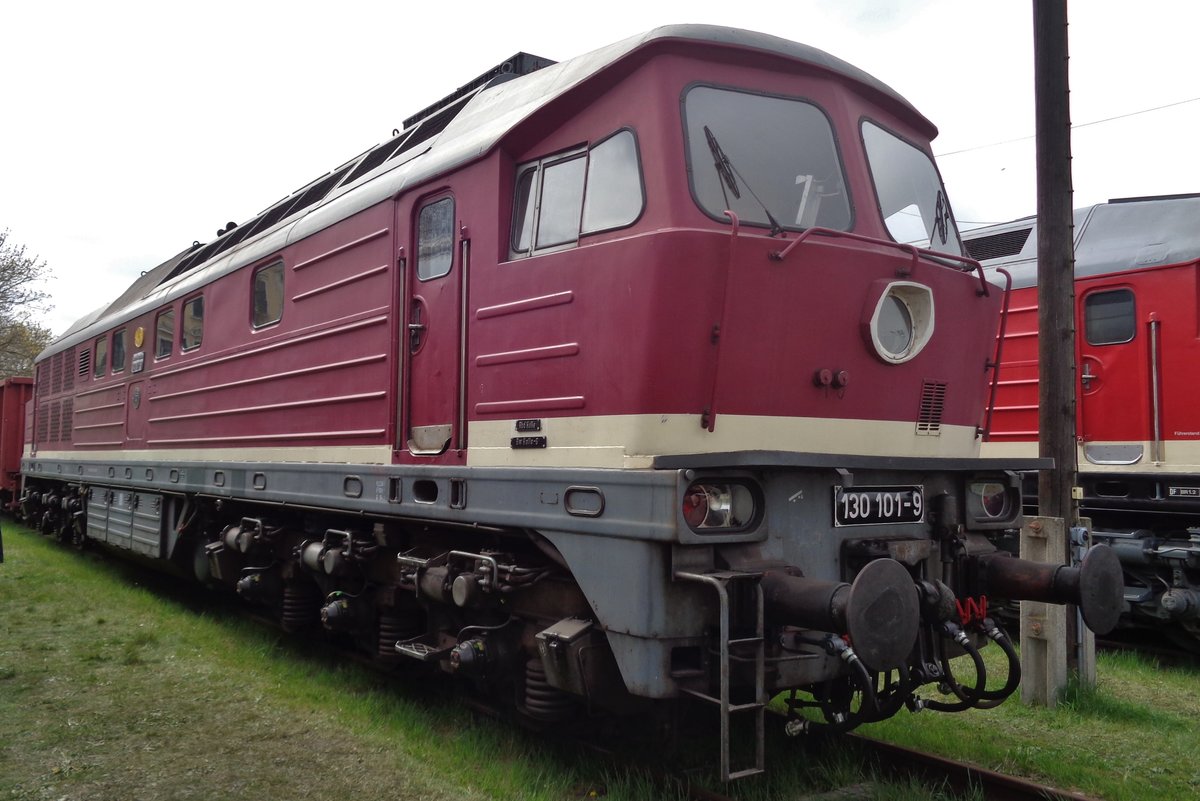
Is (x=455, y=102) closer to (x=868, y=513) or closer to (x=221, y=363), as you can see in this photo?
(x=221, y=363)

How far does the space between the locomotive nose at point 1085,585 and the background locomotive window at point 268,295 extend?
5147mm

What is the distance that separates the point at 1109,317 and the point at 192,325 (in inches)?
319

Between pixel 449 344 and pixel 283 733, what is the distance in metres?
2.42

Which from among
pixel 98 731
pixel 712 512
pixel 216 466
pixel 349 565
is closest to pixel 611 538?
pixel 712 512

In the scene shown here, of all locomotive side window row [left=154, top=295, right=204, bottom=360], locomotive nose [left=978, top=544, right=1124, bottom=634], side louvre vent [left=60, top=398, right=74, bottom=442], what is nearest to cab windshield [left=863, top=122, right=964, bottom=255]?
locomotive nose [left=978, top=544, right=1124, bottom=634]

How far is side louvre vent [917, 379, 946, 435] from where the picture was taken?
4902 millimetres

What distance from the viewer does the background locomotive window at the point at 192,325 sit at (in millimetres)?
8734

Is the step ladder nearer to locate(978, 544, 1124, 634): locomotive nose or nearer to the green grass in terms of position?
locate(978, 544, 1124, 634): locomotive nose

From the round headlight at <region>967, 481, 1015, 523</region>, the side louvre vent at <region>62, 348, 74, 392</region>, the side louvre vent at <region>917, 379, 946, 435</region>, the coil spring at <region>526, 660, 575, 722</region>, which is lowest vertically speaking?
the coil spring at <region>526, 660, 575, 722</region>

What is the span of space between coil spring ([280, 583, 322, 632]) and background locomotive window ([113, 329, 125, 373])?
5025 mm

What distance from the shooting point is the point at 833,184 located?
4727mm

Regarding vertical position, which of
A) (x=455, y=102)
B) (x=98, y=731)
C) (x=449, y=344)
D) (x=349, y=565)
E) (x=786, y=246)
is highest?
(x=455, y=102)

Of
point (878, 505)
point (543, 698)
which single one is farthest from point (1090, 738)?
point (543, 698)

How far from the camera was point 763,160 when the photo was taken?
4523 millimetres
